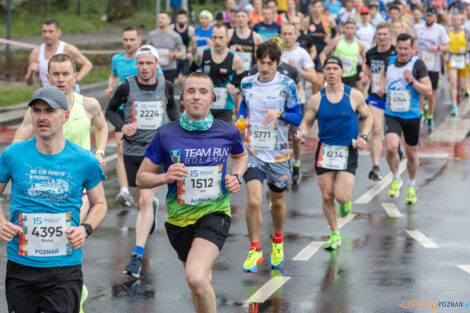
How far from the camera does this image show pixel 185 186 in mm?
6938

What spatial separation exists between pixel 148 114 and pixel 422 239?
10.4 ft

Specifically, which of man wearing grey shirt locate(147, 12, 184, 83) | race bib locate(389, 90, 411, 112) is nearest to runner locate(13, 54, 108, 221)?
race bib locate(389, 90, 411, 112)

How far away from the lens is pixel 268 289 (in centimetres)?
854

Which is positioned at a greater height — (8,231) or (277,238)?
(8,231)

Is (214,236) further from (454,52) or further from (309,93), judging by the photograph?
(309,93)

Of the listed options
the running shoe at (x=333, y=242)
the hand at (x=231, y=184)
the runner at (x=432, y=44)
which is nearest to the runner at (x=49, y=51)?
the running shoe at (x=333, y=242)

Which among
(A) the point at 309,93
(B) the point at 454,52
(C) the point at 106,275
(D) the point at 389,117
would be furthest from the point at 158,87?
(A) the point at 309,93

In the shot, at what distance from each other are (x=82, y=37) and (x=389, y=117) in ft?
68.2

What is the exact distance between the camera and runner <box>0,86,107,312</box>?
19.2 feet

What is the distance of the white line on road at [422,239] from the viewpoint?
1024cm

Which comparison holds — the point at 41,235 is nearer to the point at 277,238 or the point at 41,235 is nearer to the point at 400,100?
the point at 277,238

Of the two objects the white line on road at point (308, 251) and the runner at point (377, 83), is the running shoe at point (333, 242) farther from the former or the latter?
the runner at point (377, 83)

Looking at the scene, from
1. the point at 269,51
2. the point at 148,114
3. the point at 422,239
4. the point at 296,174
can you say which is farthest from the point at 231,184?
the point at 296,174

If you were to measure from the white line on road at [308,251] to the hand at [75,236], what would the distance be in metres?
4.10
